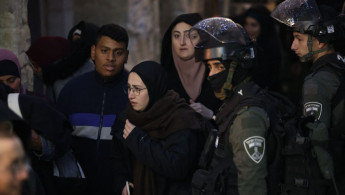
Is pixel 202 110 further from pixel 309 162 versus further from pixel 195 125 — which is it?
pixel 309 162

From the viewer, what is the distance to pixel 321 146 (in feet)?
12.0

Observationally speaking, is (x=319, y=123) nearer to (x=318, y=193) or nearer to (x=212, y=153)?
(x=318, y=193)

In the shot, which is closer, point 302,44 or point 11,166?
point 11,166

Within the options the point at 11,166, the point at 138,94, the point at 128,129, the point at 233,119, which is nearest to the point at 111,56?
the point at 138,94

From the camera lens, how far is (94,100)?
4676 mm

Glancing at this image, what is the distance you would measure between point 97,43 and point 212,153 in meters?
1.56

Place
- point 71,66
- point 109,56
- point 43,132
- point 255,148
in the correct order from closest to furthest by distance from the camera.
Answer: point 255,148 → point 43,132 → point 109,56 → point 71,66

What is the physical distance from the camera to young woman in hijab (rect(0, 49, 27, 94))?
159 inches

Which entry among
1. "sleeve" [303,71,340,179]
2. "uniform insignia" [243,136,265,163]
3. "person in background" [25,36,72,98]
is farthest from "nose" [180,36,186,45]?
"uniform insignia" [243,136,265,163]

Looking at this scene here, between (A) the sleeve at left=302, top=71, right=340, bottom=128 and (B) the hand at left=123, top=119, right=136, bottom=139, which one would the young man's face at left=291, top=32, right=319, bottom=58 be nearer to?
(A) the sleeve at left=302, top=71, right=340, bottom=128

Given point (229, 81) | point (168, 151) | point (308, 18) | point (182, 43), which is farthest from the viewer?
point (182, 43)

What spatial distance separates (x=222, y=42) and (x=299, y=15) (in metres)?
0.76

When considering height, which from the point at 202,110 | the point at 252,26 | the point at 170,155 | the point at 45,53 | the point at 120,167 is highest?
the point at 252,26

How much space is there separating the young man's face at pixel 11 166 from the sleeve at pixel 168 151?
1655 millimetres
